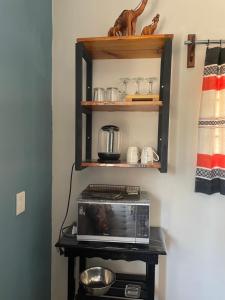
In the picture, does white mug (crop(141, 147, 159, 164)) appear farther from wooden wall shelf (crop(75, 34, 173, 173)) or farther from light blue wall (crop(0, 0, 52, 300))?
light blue wall (crop(0, 0, 52, 300))

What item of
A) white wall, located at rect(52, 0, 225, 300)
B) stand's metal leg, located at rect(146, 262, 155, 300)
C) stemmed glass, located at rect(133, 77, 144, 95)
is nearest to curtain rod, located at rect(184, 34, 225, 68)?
white wall, located at rect(52, 0, 225, 300)

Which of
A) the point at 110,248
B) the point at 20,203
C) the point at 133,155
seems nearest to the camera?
the point at 20,203

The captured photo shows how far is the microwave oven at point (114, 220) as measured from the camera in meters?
1.40

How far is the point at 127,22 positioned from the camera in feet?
4.68

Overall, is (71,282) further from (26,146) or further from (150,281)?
(26,146)

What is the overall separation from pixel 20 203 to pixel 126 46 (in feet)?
3.44

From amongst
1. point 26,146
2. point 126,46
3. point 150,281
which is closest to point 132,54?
point 126,46

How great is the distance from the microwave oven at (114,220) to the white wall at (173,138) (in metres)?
0.28

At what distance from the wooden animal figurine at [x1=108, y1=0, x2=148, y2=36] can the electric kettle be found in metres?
0.55

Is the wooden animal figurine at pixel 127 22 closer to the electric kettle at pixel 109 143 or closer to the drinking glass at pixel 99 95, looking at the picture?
the drinking glass at pixel 99 95

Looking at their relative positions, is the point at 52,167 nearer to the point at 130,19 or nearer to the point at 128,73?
the point at 128,73

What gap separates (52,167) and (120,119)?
57 centimetres

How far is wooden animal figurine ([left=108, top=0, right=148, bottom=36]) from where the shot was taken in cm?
142

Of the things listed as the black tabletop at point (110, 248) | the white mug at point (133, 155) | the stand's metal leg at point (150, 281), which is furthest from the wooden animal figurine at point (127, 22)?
the stand's metal leg at point (150, 281)
